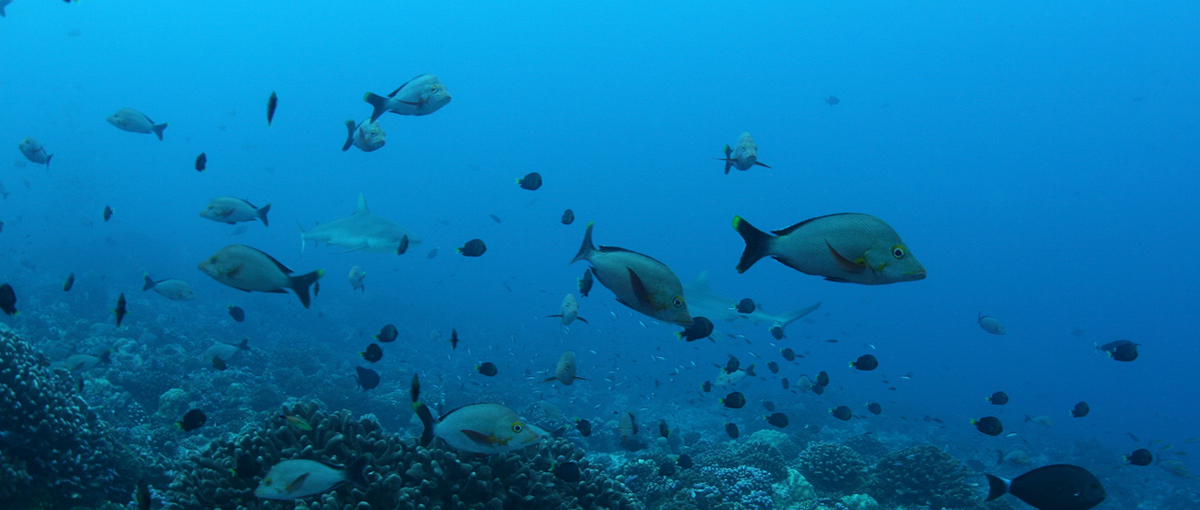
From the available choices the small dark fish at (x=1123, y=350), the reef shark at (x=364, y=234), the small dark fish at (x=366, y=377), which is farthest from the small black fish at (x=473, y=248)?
the small dark fish at (x=1123, y=350)

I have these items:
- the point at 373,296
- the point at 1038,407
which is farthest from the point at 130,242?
the point at 1038,407

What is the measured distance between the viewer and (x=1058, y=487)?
4.11m

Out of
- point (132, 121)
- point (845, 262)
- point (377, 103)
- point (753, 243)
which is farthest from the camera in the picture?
point (132, 121)

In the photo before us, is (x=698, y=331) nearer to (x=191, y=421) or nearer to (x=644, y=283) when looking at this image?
(x=644, y=283)

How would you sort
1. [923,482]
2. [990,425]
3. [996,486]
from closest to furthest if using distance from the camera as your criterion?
1. [996,486]
2. [990,425]
3. [923,482]

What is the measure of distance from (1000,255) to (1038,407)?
101m

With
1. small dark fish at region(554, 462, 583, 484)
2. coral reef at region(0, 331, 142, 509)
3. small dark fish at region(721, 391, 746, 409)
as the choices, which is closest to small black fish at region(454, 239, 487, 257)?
small dark fish at region(554, 462, 583, 484)

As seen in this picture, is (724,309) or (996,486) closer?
(996,486)

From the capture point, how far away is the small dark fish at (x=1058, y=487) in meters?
4.10

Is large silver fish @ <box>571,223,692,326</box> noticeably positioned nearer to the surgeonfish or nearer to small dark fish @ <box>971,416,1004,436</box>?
the surgeonfish

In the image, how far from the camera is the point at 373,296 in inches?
1517

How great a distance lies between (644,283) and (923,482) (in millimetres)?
10744

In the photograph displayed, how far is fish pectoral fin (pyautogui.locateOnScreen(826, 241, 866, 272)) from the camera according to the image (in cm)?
238

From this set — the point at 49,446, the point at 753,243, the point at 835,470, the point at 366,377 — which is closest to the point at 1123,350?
the point at 835,470
